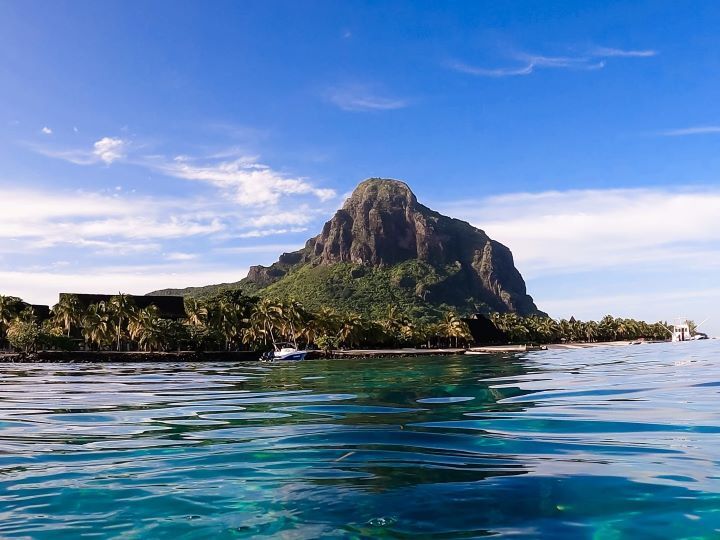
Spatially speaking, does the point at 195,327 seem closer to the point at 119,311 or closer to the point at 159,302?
the point at 119,311

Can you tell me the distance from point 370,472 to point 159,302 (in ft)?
368

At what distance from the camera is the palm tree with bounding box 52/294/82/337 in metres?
90.2

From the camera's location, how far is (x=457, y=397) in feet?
53.6

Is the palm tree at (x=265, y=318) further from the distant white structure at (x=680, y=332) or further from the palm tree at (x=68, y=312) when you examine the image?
the distant white structure at (x=680, y=332)

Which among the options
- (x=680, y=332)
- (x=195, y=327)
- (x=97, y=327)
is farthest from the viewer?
(x=680, y=332)

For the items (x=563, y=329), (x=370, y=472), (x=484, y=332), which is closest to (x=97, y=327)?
(x=484, y=332)

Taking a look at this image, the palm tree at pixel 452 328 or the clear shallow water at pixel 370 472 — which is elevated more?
the palm tree at pixel 452 328

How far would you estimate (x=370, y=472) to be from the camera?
7277 mm

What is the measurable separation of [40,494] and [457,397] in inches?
463

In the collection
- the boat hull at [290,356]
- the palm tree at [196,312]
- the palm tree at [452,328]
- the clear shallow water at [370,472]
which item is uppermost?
the palm tree at [196,312]

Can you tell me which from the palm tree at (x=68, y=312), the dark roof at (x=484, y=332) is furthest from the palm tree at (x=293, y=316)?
the dark roof at (x=484, y=332)

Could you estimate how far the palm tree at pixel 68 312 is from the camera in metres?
90.2

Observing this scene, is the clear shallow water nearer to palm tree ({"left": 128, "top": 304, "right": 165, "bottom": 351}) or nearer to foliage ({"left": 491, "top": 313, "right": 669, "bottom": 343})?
palm tree ({"left": 128, "top": 304, "right": 165, "bottom": 351})

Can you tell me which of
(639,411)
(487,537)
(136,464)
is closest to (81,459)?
(136,464)
